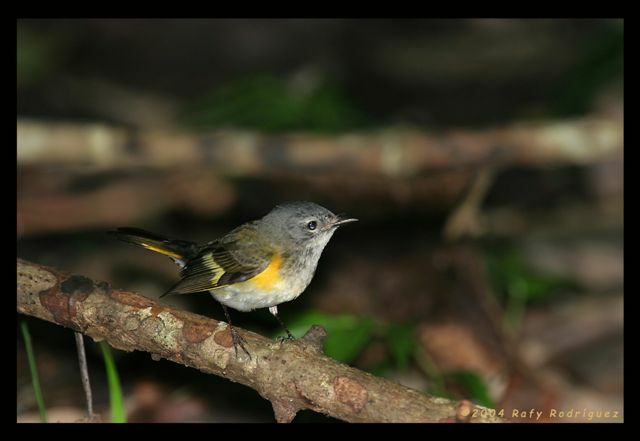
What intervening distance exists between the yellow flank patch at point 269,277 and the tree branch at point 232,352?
0.78m

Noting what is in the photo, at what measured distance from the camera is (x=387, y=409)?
3723 mm

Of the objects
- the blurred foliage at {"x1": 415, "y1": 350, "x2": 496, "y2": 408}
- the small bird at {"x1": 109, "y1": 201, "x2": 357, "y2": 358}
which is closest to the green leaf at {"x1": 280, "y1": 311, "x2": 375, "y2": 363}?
the small bird at {"x1": 109, "y1": 201, "x2": 357, "y2": 358}

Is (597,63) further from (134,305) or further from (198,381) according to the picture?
(134,305)

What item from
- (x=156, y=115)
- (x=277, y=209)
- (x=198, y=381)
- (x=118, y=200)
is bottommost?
(x=198, y=381)

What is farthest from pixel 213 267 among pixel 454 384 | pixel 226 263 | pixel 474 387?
pixel 454 384

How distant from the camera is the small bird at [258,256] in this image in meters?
5.05

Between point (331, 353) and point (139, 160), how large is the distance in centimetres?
290

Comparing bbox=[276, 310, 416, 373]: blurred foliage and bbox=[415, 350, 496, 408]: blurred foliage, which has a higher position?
bbox=[276, 310, 416, 373]: blurred foliage

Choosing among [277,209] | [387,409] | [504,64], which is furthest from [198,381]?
[504,64]

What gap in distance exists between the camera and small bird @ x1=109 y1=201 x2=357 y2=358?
5047mm

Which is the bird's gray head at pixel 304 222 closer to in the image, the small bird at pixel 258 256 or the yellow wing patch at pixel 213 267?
the small bird at pixel 258 256

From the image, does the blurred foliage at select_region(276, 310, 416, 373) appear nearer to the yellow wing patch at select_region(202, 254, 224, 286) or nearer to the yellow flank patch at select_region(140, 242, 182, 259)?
the yellow wing patch at select_region(202, 254, 224, 286)

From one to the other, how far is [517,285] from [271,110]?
3360 mm

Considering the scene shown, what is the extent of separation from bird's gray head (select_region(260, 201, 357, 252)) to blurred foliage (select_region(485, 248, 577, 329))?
112 inches
